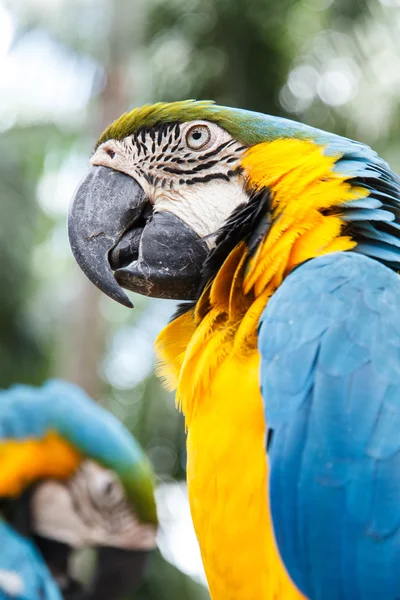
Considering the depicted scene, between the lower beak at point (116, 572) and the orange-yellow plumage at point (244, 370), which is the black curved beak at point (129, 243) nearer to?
the orange-yellow plumage at point (244, 370)

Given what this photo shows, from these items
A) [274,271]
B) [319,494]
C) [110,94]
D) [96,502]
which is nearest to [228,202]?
[274,271]

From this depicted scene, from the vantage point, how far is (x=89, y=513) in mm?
4000

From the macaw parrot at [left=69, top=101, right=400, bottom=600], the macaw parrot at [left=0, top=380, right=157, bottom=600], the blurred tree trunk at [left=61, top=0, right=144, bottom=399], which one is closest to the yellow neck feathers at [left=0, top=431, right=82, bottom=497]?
the macaw parrot at [left=0, top=380, right=157, bottom=600]

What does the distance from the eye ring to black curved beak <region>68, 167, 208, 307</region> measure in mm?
168

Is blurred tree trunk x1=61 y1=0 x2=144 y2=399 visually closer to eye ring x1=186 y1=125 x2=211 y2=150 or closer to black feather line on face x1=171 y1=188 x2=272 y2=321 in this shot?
eye ring x1=186 y1=125 x2=211 y2=150

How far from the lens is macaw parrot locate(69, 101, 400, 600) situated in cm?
131

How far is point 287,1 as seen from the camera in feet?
18.7

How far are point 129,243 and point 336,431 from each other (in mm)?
716

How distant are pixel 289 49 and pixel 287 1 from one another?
357 millimetres

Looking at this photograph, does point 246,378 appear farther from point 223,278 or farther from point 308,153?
point 308,153

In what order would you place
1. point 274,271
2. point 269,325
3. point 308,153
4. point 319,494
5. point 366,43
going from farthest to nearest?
point 366,43, point 308,153, point 274,271, point 269,325, point 319,494

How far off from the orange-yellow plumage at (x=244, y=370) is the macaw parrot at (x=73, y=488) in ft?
7.26

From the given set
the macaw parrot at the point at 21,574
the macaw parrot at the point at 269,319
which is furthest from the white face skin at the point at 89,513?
the macaw parrot at the point at 269,319

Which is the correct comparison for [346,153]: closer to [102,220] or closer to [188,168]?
[188,168]
